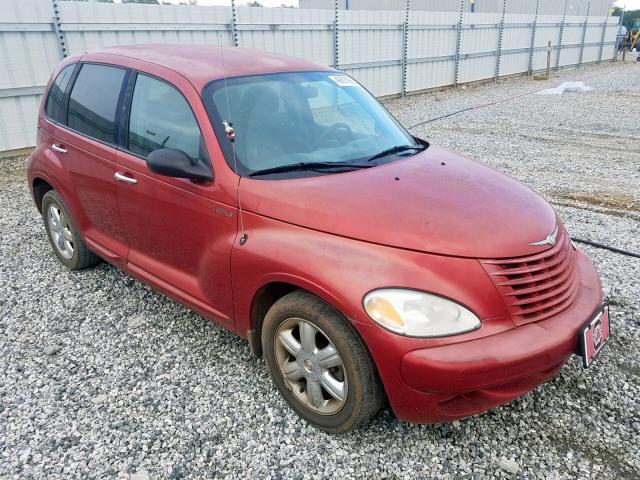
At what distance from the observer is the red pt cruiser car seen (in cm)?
217

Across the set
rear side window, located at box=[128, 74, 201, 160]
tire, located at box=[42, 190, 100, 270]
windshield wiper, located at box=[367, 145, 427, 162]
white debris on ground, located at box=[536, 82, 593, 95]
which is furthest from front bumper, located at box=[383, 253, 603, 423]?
white debris on ground, located at box=[536, 82, 593, 95]

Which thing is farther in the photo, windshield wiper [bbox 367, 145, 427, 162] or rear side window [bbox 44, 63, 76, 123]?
rear side window [bbox 44, 63, 76, 123]

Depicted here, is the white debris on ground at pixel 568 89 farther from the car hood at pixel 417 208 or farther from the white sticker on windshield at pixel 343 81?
the car hood at pixel 417 208

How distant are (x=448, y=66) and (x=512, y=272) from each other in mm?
16353

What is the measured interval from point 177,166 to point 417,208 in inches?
50.1

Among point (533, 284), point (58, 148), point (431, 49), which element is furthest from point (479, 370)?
point (431, 49)

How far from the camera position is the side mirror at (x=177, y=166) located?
2748 millimetres

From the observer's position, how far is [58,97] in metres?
4.21

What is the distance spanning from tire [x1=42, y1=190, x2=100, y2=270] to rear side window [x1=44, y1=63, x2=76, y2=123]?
0.63m

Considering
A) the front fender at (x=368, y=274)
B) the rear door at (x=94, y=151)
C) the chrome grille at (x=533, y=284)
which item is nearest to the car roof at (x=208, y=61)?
the rear door at (x=94, y=151)

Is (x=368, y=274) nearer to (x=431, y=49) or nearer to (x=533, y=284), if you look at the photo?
(x=533, y=284)

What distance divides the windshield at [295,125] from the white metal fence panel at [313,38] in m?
0.95

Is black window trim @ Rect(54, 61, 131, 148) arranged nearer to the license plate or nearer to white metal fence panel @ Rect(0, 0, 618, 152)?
white metal fence panel @ Rect(0, 0, 618, 152)

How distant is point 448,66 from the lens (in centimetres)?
1714
